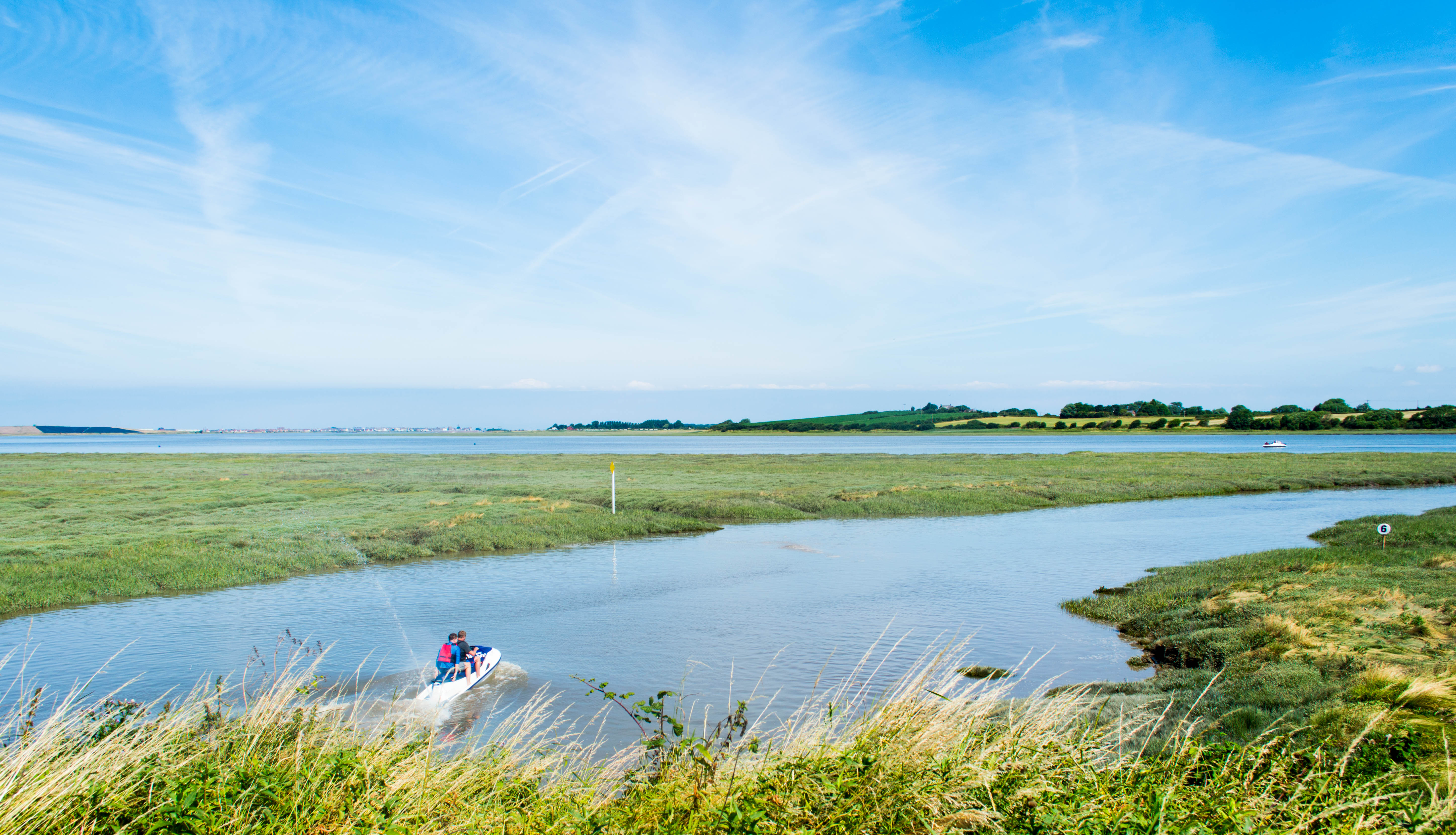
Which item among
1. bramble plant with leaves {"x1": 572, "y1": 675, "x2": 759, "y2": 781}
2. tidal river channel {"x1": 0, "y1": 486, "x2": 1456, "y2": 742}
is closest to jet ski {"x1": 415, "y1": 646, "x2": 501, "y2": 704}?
tidal river channel {"x1": 0, "y1": 486, "x2": 1456, "y2": 742}

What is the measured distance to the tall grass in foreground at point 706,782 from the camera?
5918mm

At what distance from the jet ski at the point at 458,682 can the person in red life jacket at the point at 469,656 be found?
0.06 m

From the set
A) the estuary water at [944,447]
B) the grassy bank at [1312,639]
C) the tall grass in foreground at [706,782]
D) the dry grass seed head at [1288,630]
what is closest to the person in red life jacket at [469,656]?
the tall grass in foreground at [706,782]

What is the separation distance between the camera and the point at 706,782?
22.8 feet

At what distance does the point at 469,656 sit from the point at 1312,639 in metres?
15.4

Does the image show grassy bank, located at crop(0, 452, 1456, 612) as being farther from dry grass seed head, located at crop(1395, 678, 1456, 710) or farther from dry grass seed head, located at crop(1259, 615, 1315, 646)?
dry grass seed head, located at crop(1395, 678, 1456, 710)

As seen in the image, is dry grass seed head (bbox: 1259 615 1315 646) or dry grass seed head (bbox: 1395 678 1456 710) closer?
dry grass seed head (bbox: 1395 678 1456 710)

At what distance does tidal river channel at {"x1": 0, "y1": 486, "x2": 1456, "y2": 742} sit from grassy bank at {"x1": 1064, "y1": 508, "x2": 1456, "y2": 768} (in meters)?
1.50

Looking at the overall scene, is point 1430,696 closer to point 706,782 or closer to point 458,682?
point 706,782

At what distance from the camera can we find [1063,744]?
7562mm

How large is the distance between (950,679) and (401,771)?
6.00 meters

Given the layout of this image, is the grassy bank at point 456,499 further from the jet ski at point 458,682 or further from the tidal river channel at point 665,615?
the jet ski at point 458,682

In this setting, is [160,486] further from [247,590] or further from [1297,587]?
[1297,587]

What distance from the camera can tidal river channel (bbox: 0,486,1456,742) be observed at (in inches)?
634
